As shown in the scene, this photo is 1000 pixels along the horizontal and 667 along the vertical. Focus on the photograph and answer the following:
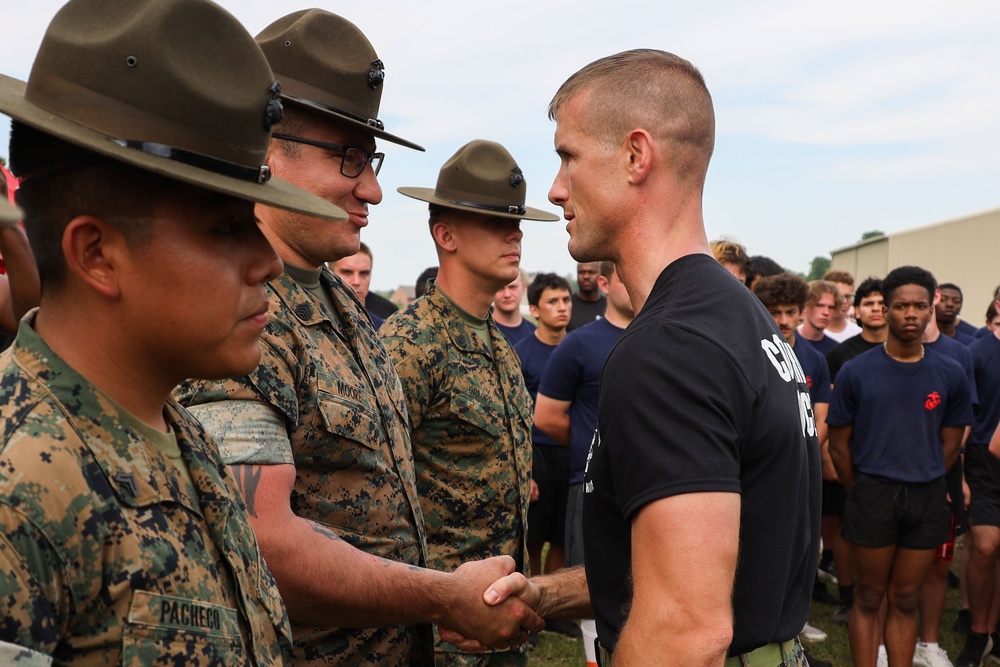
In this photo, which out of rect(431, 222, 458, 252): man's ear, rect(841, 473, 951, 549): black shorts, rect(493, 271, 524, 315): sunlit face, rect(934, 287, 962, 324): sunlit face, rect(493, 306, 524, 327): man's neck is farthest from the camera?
rect(934, 287, 962, 324): sunlit face

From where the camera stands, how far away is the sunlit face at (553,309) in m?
8.48

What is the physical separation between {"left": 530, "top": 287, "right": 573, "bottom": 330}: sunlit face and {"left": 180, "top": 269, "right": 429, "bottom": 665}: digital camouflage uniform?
216 inches

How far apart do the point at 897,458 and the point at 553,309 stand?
3.23 m

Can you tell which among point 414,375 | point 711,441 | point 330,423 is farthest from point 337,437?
point 414,375

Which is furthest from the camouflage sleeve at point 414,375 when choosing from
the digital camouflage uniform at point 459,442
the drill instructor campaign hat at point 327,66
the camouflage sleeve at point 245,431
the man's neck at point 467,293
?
the camouflage sleeve at point 245,431

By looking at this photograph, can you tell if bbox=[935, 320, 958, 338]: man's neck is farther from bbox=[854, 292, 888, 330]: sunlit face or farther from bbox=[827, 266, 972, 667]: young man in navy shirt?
bbox=[827, 266, 972, 667]: young man in navy shirt

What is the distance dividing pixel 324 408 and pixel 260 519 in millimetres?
419

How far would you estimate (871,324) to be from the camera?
340 inches

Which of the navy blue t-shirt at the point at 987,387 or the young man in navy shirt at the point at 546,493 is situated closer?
the young man in navy shirt at the point at 546,493

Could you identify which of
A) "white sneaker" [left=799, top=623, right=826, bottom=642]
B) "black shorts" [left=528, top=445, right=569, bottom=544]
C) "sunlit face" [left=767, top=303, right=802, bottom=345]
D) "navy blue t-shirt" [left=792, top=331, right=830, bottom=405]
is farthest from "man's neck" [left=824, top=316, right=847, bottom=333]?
"black shorts" [left=528, top=445, right=569, bottom=544]

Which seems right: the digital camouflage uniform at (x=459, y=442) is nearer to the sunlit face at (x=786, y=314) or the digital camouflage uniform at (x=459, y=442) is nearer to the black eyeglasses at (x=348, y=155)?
the black eyeglasses at (x=348, y=155)

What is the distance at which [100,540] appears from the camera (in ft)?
4.47

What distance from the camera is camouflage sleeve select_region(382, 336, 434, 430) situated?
4.19m

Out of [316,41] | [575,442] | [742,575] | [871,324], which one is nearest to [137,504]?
[742,575]
